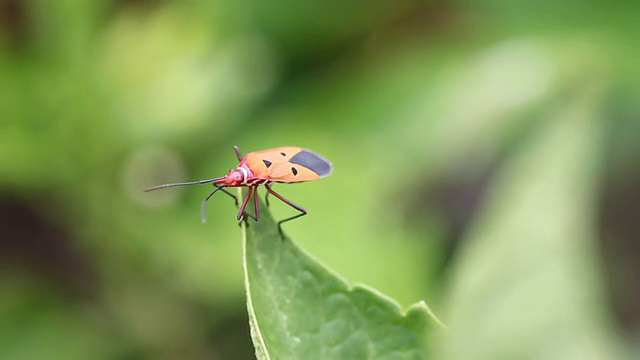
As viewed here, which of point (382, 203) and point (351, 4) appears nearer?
point (382, 203)

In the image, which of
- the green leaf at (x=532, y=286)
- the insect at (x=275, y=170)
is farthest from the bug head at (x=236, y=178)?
the green leaf at (x=532, y=286)

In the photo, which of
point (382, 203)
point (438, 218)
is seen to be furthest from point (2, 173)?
point (438, 218)

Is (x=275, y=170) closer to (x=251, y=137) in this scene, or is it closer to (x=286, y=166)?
(x=286, y=166)

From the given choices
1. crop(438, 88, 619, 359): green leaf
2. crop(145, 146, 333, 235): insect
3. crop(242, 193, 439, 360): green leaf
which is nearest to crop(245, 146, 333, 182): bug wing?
crop(145, 146, 333, 235): insect

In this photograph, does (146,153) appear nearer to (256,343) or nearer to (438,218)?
(438,218)

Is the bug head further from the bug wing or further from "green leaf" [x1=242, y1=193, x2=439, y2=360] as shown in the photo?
"green leaf" [x1=242, y1=193, x2=439, y2=360]
